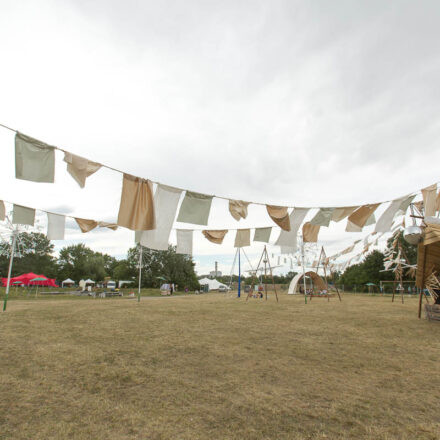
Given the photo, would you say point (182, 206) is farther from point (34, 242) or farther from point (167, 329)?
point (34, 242)

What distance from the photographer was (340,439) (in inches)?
98.7

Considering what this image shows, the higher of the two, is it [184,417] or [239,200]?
[239,200]

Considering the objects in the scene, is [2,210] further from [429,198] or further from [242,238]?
[429,198]

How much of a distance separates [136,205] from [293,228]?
528cm

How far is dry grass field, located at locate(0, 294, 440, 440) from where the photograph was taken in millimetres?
2719

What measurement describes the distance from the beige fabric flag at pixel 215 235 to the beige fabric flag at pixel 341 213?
4.25 m

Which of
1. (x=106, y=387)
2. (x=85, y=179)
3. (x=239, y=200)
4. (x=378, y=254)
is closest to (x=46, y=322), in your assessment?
(x=85, y=179)

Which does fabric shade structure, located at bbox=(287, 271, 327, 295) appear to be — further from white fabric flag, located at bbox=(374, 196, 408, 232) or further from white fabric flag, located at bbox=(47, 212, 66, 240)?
white fabric flag, located at bbox=(47, 212, 66, 240)

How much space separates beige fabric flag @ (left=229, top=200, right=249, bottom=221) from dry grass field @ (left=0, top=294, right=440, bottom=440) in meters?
3.13

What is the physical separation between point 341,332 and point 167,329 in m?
4.38

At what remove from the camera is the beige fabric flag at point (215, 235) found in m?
11.1

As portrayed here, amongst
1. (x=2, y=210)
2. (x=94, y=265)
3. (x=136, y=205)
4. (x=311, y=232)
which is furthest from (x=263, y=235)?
(x=94, y=265)

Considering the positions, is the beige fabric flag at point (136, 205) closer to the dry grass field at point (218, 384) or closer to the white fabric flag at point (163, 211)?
the white fabric flag at point (163, 211)

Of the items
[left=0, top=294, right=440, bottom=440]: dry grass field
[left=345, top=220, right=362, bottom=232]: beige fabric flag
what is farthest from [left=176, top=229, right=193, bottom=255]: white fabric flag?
[left=345, top=220, right=362, bottom=232]: beige fabric flag
